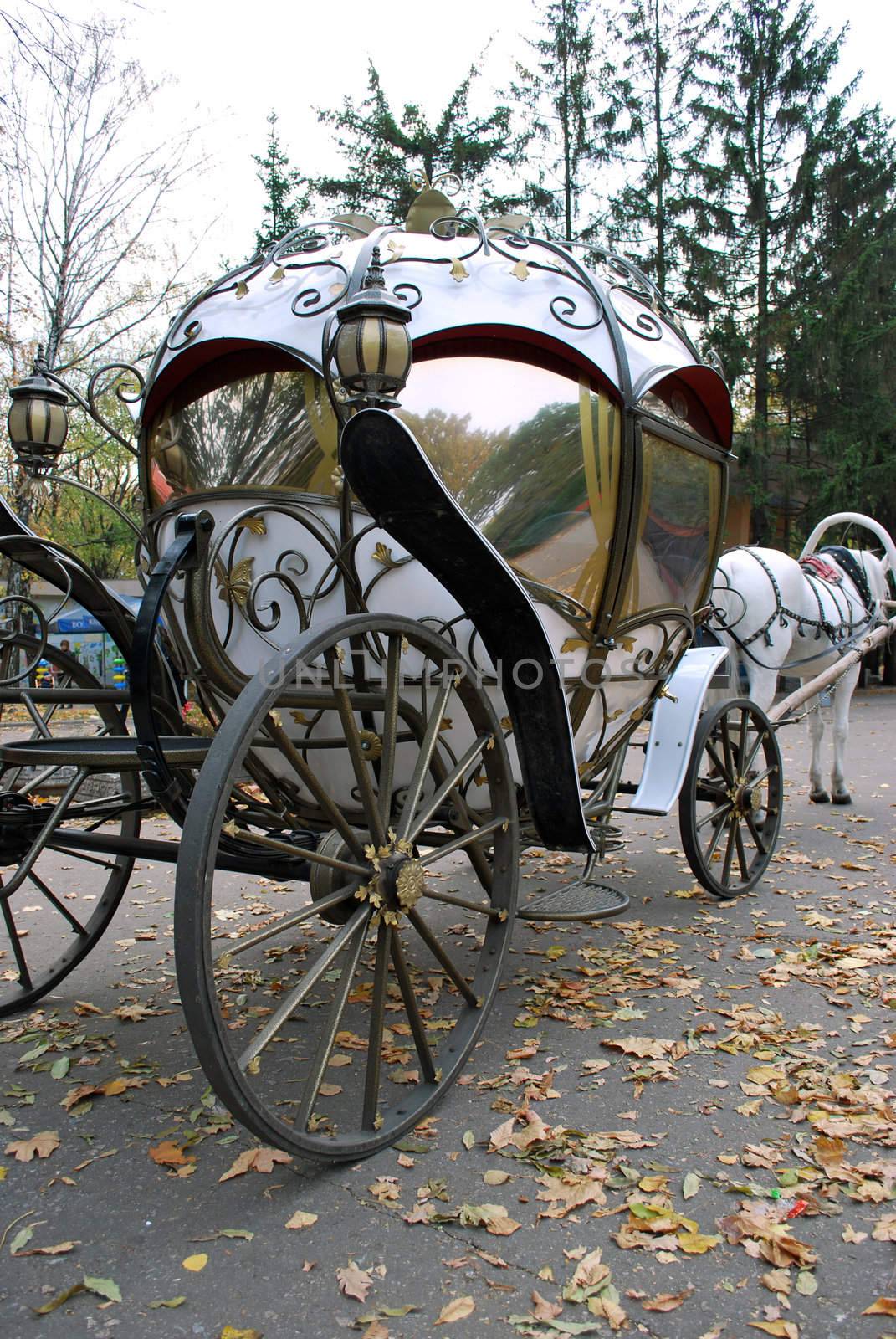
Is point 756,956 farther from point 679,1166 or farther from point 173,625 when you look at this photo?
point 173,625

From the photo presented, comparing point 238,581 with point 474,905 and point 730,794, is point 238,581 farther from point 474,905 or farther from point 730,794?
point 730,794

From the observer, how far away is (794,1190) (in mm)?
2582

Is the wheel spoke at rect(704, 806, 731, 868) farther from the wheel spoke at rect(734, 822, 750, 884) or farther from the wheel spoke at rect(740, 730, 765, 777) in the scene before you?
the wheel spoke at rect(740, 730, 765, 777)

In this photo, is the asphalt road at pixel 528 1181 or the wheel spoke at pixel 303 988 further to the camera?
the wheel spoke at pixel 303 988

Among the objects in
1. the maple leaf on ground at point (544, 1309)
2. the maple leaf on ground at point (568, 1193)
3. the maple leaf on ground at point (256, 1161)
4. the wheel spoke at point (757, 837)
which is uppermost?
the wheel spoke at point (757, 837)

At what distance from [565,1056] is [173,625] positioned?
2.05 meters

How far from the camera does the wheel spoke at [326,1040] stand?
248 centimetres

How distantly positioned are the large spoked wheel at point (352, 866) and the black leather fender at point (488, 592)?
0.18 meters

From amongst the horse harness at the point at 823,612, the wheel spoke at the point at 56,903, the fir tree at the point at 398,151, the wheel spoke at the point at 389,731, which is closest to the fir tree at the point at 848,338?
the fir tree at the point at 398,151

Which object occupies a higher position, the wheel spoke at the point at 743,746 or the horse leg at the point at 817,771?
the wheel spoke at the point at 743,746

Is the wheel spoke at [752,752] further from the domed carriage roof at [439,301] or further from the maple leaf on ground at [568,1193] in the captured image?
the maple leaf on ground at [568,1193]

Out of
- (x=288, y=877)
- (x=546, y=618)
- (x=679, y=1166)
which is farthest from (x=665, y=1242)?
(x=546, y=618)

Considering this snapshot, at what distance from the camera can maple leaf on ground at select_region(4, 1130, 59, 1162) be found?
2.81 m

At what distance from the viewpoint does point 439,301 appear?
3277mm
